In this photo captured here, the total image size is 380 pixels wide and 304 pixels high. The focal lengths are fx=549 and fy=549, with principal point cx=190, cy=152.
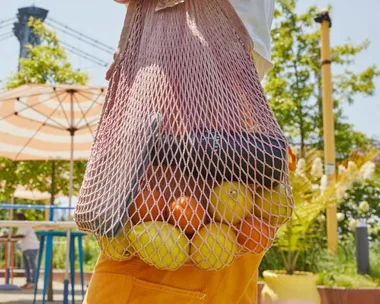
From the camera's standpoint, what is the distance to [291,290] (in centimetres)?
461

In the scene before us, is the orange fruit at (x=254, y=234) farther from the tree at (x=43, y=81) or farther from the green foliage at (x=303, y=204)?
the tree at (x=43, y=81)

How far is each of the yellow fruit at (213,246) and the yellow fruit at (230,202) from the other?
0.02m

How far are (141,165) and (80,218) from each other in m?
0.24

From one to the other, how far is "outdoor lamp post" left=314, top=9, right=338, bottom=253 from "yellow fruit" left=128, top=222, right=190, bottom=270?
4928 millimetres

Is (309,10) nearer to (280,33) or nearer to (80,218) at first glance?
(280,33)

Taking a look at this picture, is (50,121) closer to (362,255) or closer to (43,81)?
(362,255)

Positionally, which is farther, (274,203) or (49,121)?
(49,121)

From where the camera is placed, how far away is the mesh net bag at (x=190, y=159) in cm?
119

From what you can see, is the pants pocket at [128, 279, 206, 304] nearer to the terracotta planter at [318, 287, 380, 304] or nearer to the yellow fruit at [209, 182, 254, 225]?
the yellow fruit at [209, 182, 254, 225]

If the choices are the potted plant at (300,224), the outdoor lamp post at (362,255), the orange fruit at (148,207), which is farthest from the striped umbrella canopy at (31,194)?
the orange fruit at (148,207)

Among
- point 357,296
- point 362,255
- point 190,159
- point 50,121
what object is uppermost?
point 50,121

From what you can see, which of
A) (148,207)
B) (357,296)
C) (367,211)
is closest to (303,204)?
(357,296)

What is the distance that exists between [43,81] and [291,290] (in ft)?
30.6

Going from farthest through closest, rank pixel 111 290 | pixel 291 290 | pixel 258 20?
pixel 291 290 < pixel 258 20 < pixel 111 290
